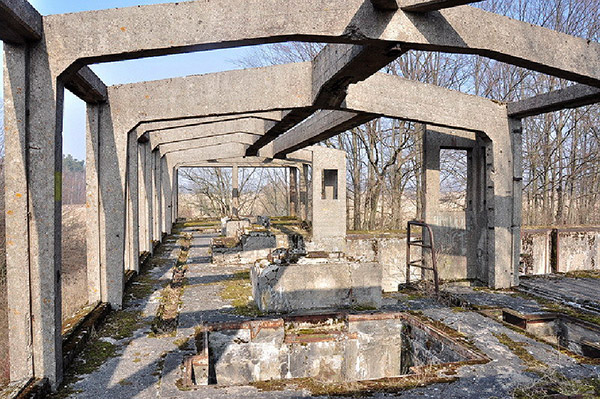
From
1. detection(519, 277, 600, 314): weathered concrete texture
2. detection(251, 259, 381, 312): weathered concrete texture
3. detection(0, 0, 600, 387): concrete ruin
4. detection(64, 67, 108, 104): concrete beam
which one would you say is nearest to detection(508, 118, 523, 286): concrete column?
detection(0, 0, 600, 387): concrete ruin

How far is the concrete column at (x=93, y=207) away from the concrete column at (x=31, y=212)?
7.78 ft

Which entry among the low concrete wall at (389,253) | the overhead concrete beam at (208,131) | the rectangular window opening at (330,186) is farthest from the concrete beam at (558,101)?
the rectangular window opening at (330,186)

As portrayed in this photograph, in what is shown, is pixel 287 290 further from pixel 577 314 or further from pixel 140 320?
pixel 577 314

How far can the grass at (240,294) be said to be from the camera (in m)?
6.59

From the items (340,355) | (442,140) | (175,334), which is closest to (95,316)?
(175,334)

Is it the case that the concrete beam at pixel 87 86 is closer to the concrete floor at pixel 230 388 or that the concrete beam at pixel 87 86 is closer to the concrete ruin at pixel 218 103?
the concrete ruin at pixel 218 103

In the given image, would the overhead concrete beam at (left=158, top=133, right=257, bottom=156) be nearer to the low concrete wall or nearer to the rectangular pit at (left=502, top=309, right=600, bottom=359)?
the low concrete wall

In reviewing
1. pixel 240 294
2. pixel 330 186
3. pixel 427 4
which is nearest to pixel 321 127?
pixel 240 294

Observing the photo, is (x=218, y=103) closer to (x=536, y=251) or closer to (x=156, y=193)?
(x=156, y=193)

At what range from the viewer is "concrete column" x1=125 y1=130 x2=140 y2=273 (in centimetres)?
751

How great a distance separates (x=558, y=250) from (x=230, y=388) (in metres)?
11.4

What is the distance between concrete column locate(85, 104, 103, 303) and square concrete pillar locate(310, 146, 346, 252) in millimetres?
7864

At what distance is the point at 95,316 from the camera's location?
563cm

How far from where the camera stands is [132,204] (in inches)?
296
